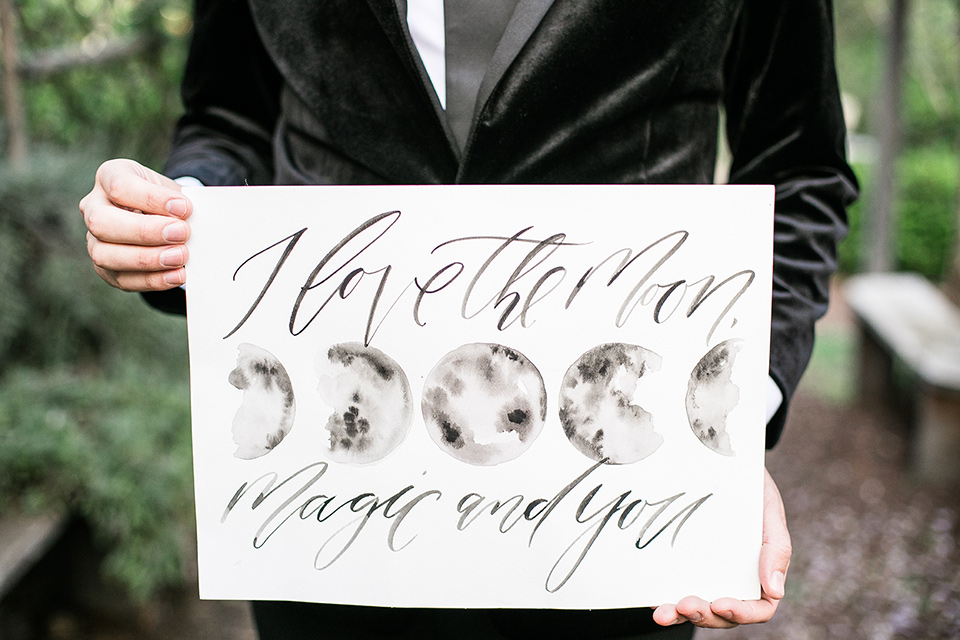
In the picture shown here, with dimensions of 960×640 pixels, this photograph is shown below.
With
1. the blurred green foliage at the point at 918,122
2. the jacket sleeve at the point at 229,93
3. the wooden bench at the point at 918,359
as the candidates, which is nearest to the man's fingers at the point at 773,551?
the jacket sleeve at the point at 229,93

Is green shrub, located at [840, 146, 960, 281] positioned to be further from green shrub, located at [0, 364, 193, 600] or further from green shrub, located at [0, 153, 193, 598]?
green shrub, located at [0, 364, 193, 600]

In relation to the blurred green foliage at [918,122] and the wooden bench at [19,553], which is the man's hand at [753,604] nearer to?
the wooden bench at [19,553]

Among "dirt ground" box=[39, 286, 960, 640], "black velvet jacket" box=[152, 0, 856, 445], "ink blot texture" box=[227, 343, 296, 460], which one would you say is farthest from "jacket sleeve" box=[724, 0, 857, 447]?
"dirt ground" box=[39, 286, 960, 640]

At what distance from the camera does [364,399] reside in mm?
721

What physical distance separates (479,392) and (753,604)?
35 centimetres

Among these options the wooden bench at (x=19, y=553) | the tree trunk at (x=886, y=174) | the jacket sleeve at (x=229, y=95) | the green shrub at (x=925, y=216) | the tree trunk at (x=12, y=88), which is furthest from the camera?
the green shrub at (x=925, y=216)

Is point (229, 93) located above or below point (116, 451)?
above

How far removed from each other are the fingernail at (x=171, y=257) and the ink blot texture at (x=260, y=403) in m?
0.11

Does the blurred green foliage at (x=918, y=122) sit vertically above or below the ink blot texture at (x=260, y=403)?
above

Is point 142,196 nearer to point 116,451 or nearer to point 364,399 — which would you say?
point 364,399

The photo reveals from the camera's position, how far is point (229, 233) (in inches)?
28.1

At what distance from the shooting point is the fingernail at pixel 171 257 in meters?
0.70

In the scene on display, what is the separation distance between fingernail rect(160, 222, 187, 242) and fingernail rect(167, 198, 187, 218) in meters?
0.01

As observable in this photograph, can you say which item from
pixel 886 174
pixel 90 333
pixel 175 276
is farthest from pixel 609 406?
pixel 886 174
